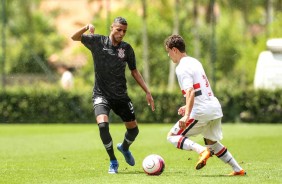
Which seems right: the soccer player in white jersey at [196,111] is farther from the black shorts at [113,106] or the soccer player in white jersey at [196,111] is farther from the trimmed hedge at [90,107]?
the trimmed hedge at [90,107]

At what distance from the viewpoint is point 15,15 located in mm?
77625

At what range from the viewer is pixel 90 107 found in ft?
110

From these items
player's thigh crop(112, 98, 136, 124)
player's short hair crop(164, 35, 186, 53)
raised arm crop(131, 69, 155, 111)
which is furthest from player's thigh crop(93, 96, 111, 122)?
player's short hair crop(164, 35, 186, 53)

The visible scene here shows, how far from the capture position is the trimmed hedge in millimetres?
33219

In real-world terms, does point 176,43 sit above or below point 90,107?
above

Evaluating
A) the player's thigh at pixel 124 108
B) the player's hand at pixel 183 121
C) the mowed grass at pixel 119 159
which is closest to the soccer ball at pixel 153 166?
the mowed grass at pixel 119 159

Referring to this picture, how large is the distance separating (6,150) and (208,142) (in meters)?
7.31

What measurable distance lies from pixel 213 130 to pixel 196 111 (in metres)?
0.43

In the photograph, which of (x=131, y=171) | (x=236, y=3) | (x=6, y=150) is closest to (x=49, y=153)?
(x=6, y=150)

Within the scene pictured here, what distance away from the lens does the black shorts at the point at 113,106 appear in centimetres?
1384

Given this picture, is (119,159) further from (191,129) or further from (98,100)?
(191,129)

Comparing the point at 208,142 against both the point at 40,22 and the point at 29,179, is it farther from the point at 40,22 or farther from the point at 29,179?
the point at 40,22

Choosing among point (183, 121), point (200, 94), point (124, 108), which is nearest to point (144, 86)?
point (124, 108)

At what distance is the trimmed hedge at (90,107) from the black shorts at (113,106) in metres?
19.0
